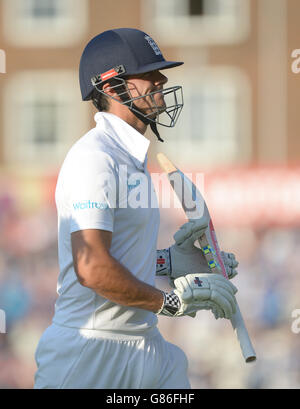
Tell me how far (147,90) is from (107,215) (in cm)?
67

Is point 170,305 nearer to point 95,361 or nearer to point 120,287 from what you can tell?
point 120,287

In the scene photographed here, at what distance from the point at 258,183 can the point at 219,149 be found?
19.9 feet

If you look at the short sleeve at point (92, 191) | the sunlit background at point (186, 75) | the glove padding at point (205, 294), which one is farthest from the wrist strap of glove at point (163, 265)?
the sunlit background at point (186, 75)

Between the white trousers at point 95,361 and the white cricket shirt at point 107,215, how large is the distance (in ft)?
0.15

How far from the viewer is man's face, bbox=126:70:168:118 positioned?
3.15 meters

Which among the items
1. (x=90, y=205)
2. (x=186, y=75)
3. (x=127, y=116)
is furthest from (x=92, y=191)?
(x=186, y=75)

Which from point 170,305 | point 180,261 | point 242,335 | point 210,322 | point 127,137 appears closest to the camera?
point 170,305

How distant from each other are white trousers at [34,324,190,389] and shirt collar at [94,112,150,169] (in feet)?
2.25

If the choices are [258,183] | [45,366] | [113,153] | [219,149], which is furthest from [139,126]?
[219,149]

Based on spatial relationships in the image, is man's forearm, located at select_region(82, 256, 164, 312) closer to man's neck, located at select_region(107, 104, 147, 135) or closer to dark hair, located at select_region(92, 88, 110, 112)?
man's neck, located at select_region(107, 104, 147, 135)

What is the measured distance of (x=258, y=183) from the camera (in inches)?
332

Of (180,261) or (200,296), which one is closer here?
(200,296)

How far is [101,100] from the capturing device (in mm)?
3271

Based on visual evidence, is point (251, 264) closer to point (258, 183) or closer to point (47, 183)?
point (258, 183)
